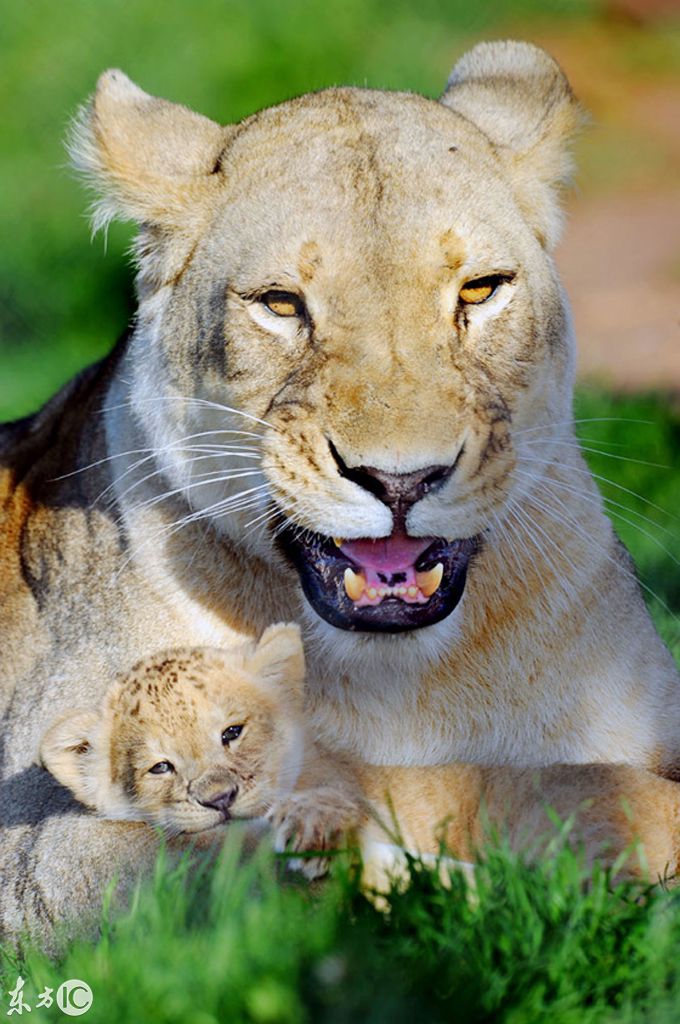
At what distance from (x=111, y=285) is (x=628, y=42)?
7.99 meters

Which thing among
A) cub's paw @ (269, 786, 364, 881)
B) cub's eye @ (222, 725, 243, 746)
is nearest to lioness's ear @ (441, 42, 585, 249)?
cub's eye @ (222, 725, 243, 746)

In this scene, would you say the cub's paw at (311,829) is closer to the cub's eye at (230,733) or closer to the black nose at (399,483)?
the cub's eye at (230,733)

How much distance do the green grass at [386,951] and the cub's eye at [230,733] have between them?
22 centimetres

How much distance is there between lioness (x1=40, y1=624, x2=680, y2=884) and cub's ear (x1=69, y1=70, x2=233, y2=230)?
33.5 inches

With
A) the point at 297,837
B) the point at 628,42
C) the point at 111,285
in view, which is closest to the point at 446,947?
the point at 297,837

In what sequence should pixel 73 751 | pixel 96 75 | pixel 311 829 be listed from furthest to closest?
pixel 96 75
pixel 73 751
pixel 311 829

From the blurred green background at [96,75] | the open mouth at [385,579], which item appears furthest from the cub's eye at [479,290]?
the blurred green background at [96,75]

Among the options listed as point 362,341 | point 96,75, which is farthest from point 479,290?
point 96,75

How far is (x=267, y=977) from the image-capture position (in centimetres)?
217

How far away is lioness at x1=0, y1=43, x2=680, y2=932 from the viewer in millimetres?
2785

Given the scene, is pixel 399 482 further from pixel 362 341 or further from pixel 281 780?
pixel 281 780

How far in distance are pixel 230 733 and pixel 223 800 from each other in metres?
0.12

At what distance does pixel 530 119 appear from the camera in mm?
3342

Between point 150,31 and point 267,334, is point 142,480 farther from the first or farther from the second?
point 150,31
